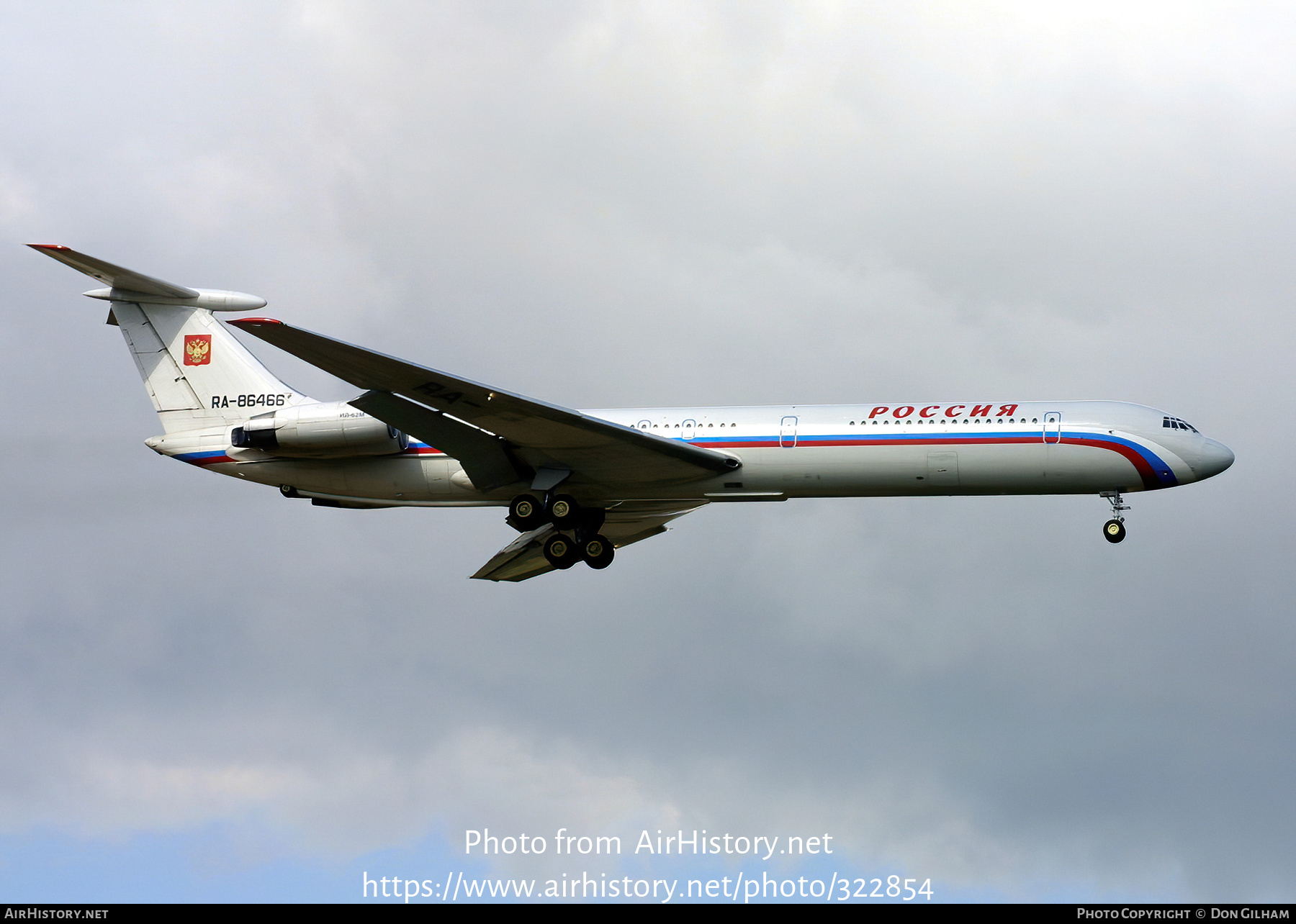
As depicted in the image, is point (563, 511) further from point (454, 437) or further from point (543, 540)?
point (543, 540)

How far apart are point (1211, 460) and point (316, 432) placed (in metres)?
19.1

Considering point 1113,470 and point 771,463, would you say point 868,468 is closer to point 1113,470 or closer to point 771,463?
point 771,463

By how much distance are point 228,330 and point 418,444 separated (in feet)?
19.0

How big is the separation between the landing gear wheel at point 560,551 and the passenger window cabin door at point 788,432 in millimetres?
5453

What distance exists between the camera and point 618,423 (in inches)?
1164

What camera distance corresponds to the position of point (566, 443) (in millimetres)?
28484

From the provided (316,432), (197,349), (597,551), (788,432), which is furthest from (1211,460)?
(197,349)

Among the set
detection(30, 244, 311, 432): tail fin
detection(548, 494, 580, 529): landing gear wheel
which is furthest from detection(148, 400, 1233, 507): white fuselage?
detection(30, 244, 311, 432): tail fin

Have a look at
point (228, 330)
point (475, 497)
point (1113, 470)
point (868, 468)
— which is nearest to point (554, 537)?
point (475, 497)

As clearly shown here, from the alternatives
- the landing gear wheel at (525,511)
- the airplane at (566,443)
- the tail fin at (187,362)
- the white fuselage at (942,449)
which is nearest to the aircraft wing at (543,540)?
the airplane at (566,443)

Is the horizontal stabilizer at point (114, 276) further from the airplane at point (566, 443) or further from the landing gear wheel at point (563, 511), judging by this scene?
the landing gear wheel at point (563, 511)

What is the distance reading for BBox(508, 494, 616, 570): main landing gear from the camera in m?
30.0

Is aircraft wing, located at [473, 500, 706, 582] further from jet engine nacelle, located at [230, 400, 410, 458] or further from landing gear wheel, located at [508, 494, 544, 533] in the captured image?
jet engine nacelle, located at [230, 400, 410, 458]
